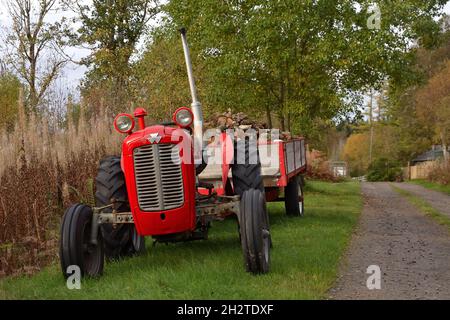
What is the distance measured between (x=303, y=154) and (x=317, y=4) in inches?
218

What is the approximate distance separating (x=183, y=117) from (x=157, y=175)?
2.69 feet

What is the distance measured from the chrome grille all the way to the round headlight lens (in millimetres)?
475

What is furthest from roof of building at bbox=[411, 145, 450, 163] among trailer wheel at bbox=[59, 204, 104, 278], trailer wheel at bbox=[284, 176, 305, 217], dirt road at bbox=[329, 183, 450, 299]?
trailer wheel at bbox=[59, 204, 104, 278]

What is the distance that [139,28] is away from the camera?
102 feet

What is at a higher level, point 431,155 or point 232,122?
point 232,122

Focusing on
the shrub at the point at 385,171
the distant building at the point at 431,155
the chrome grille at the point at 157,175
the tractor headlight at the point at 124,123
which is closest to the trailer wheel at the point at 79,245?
the chrome grille at the point at 157,175

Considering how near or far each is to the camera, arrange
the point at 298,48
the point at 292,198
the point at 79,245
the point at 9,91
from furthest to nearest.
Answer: the point at 9,91 → the point at 298,48 → the point at 292,198 → the point at 79,245

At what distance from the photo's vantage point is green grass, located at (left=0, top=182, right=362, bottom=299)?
248 inches

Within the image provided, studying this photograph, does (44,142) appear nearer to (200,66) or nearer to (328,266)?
(328,266)

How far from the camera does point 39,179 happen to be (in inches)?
390

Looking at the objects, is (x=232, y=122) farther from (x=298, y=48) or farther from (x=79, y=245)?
(x=79, y=245)

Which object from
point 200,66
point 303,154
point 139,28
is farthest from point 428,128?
point 303,154

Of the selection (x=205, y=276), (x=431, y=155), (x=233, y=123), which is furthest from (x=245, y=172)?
(x=431, y=155)

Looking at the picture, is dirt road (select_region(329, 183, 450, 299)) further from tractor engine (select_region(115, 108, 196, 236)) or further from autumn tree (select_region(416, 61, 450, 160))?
autumn tree (select_region(416, 61, 450, 160))
